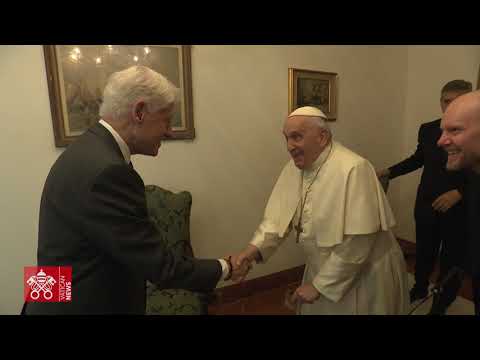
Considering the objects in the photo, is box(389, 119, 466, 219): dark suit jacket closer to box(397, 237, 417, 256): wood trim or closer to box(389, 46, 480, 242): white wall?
box(389, 46, 480, 242): white wall

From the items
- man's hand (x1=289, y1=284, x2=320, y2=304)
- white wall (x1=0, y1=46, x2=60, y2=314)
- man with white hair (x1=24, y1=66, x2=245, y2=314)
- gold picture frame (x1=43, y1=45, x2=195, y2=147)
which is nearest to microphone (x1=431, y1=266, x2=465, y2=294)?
man's hand (x1=289, y1=284, x2=320, y2=304)

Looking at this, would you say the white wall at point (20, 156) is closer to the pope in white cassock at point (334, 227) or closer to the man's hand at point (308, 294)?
the pope in white cassock at point (334, 227)

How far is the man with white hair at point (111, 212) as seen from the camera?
1.00 meters

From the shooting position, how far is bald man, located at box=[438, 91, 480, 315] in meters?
1.12

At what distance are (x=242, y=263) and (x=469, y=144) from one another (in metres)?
1.17

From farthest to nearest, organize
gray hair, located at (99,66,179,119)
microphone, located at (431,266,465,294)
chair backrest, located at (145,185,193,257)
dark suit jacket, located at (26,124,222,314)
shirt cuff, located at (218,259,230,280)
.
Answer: chair backrest, located at (145,185,193,257)
shirt cuff, located at (218,259,230,280)
microphone, located at (431,266,465,294)
gray hair, located at (99,66,179,119)
dark suit jacket, located at (26,124,222,314)

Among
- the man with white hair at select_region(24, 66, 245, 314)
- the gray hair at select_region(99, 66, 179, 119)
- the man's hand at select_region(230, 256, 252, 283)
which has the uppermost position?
the gray hair at select_region(99, 66, 179, 119)

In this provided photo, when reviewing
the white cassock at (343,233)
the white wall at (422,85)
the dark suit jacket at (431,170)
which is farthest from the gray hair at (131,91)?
the white wall at (422,85)

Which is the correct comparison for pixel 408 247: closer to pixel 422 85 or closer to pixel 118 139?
pixel 422 85

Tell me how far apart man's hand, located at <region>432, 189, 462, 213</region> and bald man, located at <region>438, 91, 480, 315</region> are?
1392mm

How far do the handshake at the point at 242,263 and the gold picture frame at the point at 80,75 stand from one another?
1354mm

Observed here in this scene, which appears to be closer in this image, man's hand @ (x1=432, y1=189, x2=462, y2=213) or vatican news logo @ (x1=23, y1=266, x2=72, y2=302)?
vatican news logo @ (x1=23, y1=266, x2=72, y2=302)

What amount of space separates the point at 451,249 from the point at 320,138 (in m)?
1.85

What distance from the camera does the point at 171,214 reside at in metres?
2.19
